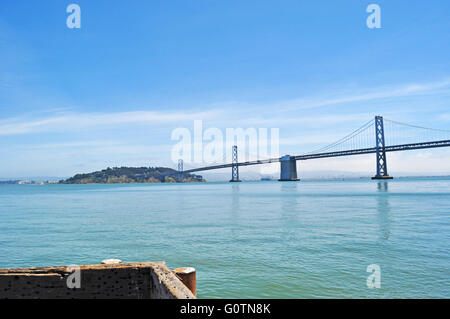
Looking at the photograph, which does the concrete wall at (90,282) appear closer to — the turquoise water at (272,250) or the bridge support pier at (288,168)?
the turquoise water at (272,250)

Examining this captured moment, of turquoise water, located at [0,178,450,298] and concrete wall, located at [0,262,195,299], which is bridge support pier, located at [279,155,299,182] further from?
concrete wall, located at [0,262,195,299]

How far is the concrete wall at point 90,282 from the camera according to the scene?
4.96 m

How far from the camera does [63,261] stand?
10.6 metres

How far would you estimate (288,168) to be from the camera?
110125 millimetres

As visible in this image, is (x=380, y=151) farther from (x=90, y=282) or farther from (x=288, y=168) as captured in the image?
(x=90, y=282)

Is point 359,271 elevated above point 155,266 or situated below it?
below

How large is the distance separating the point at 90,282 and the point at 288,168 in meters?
108

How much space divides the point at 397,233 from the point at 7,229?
19927 mm

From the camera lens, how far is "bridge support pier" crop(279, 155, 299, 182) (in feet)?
350

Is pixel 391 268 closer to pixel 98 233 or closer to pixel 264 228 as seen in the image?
pixel 264 228

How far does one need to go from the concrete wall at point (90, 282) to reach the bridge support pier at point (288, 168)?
10116cm

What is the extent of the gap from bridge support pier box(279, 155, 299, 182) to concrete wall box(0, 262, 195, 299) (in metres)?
101
